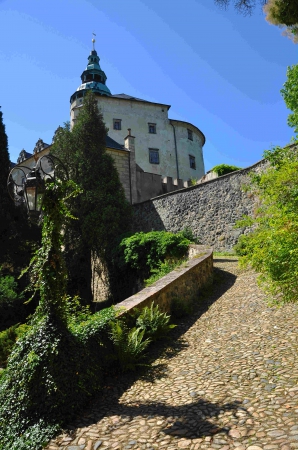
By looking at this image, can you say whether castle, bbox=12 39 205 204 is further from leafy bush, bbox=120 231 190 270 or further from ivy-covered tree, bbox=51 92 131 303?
leafy bush, bbox=120 231 190 270

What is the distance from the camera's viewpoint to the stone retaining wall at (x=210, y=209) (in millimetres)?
17219

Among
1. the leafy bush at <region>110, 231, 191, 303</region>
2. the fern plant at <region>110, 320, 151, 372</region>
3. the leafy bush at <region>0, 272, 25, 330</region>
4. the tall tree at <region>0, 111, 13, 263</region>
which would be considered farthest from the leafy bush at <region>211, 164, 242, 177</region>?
the fern plant at <region>110, 320, 151, 372</region>

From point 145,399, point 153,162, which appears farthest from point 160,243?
point 153,162

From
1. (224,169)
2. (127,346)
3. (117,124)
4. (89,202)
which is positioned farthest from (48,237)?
(117,124)

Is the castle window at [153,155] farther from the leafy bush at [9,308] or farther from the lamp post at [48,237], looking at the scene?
the lamp post at [48,237]

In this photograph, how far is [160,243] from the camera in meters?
13.1

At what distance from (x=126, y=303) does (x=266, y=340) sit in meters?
2.51

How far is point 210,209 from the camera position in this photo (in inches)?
724

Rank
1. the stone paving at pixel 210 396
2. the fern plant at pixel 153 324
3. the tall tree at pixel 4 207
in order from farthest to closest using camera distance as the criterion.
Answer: the tall tree at pixel 4 207
the fern plant at pixel 153 324
the stone paving at pixel 210 396

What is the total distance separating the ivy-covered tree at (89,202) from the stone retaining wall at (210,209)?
2920 mm

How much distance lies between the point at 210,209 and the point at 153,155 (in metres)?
20.3

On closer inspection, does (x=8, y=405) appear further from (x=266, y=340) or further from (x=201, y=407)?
(x=266, y=340)

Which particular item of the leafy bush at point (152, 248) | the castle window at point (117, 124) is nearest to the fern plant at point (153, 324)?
the leafy bush at point (152, 248)

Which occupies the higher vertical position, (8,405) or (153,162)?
(153,162)
